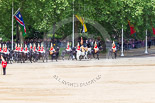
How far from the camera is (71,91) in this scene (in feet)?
87.0

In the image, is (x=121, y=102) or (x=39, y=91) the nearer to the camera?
(x=121, y=102)

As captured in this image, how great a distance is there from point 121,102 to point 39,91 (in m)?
5.35

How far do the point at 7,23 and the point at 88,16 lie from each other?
15.1m

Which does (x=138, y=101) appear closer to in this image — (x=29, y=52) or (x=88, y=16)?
(x=29, y=52)

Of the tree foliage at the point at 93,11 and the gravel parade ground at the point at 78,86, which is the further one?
the tree foliage at the point at 93,11

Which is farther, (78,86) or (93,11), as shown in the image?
(93,11)

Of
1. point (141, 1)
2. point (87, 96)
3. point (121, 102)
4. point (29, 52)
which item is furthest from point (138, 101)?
point (141, 1)

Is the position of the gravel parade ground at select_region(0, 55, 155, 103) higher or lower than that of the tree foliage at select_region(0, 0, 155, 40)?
lower

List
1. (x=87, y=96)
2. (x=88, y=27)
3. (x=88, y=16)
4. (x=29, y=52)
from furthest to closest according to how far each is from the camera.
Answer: (x=88, y=27), (x=88, y=16), (x=29, y=52), (x=87, y=96)

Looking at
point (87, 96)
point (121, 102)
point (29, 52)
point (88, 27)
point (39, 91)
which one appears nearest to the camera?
point (121, 102)

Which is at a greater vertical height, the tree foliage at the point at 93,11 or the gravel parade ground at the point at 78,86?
the tree foliage at the point at 93,11

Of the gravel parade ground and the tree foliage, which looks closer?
the gravel parade ground

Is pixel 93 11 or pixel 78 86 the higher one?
pixel 93 11

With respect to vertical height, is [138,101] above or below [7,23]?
below
